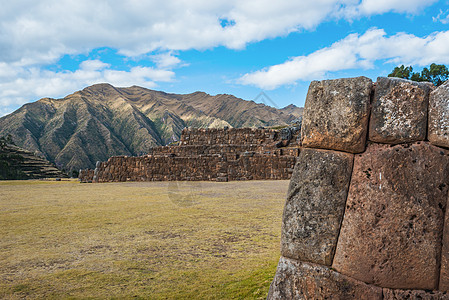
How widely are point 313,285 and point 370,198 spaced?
988mm

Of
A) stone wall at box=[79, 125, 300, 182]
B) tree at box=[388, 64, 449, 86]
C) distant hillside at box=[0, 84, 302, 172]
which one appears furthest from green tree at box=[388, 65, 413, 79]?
distant hillside at box=[0, 84, 302, 172]

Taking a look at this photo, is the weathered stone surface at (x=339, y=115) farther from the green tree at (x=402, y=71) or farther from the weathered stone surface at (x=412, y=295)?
the green tree at (x=402, y=71)

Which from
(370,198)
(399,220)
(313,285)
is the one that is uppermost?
(370,198)

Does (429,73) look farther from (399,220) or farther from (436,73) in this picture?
(399,220)

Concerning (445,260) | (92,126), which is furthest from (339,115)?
(92,126)

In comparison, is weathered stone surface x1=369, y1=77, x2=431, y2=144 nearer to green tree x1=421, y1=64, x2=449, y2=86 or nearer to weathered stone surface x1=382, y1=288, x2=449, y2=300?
weathered stone surface x1=382, y1=288, x2=449, y2=300

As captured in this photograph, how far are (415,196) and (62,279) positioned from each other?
4330mm

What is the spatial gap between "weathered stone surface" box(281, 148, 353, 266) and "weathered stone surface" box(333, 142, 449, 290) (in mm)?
136

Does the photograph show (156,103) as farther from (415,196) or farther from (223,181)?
(415,196)

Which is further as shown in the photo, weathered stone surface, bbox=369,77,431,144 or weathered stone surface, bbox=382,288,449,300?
weathered stone surface, bbox=369,77,431,144

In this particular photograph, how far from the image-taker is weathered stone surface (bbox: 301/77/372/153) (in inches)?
118

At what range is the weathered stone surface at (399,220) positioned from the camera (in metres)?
2.75

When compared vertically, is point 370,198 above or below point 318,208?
above

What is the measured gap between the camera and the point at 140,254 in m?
5.21
